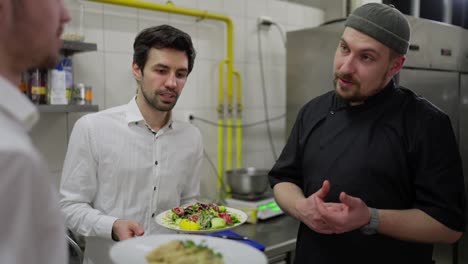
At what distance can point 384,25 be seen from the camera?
140cm

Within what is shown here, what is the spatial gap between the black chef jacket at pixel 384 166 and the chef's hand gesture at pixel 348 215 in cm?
17

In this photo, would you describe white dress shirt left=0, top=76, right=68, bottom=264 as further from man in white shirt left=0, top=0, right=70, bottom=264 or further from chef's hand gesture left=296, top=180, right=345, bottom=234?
chef's hand gesture left=296, top=180, right=345, bottom=234

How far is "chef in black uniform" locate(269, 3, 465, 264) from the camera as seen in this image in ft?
4.29

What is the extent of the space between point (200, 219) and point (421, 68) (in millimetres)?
1828

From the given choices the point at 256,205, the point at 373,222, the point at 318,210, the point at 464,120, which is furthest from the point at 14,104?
the point at 464,120

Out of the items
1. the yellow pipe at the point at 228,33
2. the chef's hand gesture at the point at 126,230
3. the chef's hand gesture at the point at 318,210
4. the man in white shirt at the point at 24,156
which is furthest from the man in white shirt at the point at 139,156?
the man in white shirt at the point at 24,156

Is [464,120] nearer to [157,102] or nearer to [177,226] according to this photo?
[157,102]

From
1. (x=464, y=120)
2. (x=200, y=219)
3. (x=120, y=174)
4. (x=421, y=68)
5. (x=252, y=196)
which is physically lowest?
(x=252, y=196)

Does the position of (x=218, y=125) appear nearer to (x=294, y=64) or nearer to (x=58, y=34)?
(x=294, y=64)

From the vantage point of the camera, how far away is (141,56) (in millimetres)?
1700

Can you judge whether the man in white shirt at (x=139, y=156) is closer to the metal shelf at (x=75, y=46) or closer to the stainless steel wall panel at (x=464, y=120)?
the metal shelf at (x=75, y=46)

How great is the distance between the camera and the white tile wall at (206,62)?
222 centimetres

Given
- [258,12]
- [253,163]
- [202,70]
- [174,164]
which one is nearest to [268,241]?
[174,164]

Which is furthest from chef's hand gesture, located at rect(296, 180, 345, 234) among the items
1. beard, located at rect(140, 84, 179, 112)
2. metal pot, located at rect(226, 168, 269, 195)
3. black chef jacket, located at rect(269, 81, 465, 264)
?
metal pot, located at rect(226, 168, 269, 195)
